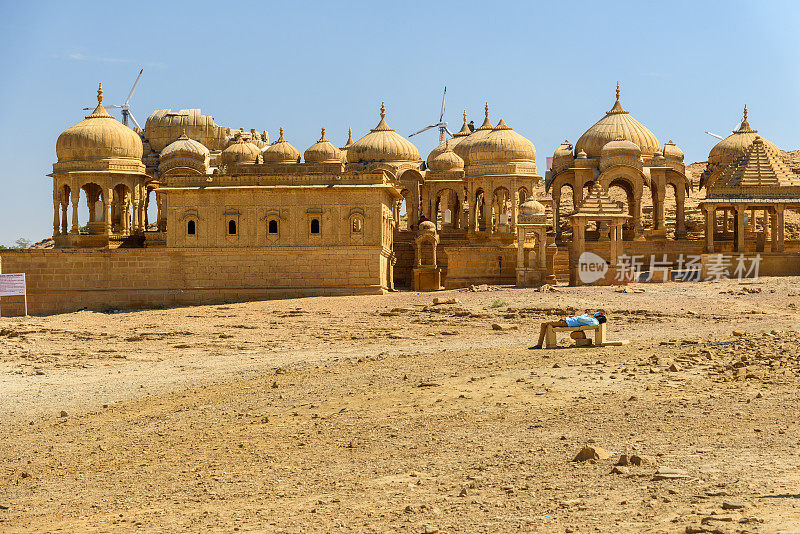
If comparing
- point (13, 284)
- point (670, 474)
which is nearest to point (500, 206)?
point (13, 284)

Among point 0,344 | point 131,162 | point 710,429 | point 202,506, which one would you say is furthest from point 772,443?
point 131,162

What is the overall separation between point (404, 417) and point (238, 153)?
107ft

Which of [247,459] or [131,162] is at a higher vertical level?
[131,162]

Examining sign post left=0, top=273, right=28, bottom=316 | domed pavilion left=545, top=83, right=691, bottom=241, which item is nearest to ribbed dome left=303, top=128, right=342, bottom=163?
domed pavilion left=545, top=83, right=691, bottom=241

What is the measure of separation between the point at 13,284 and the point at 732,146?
112 ft

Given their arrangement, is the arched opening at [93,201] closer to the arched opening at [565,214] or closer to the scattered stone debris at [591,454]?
the arched opening at [565,214]

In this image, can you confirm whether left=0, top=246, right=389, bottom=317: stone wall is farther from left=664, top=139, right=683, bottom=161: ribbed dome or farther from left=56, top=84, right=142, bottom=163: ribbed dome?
left=664, top=139, right=683, bottom=161: ribbed dome

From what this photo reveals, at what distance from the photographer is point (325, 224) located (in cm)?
3738

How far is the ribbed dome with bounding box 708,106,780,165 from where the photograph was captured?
5153cm

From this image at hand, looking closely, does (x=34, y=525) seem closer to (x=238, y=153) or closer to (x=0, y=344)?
(x=0, y=344)

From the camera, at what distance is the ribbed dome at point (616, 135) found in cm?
4616

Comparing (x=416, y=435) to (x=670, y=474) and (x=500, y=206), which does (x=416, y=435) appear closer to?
(x=670, y=474)

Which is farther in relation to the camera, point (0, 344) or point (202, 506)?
point (0, 344)

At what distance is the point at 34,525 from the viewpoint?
1067cm
